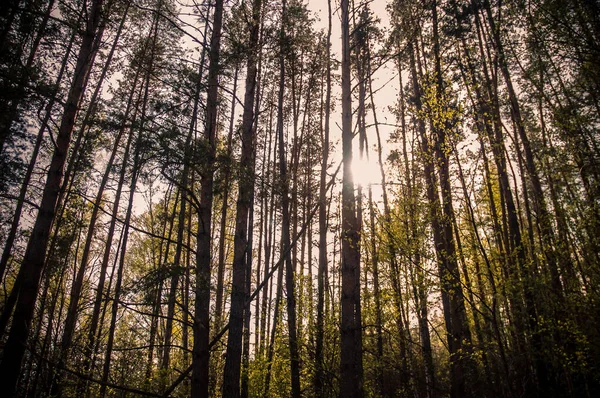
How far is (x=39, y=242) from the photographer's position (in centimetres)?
495

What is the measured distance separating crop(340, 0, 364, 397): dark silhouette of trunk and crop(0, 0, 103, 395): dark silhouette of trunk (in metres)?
4.72

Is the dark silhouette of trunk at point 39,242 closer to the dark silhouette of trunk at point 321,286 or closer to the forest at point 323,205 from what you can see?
the forest at point 323,205

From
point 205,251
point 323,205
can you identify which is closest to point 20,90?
point 205,251

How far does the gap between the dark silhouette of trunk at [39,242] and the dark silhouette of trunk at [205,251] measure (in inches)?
89.6

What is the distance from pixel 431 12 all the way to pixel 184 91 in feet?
27.3

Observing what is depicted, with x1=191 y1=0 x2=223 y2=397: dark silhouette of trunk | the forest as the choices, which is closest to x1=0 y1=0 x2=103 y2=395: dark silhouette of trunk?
the forest

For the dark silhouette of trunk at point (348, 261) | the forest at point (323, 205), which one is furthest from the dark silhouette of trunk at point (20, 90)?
the dark silhouette of trunk at point (348, 261)

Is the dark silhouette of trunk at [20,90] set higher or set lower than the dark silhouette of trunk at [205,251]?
higher

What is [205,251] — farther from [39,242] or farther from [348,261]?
[39,242]

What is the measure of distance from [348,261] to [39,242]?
5137 millimetres

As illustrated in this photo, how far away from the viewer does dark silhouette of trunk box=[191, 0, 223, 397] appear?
477cm

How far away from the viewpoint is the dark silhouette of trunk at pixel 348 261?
5051mm

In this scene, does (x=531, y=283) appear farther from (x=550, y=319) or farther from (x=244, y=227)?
(x=244, y=227)

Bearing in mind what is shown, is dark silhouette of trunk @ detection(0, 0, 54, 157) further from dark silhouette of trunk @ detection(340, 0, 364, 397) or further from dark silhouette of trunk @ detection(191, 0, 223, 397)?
dark silhouette of trunk @ detection(340, 0, 364, 397)
